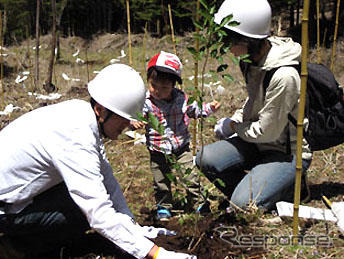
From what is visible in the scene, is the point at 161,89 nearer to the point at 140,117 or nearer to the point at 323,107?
the point at 140,117

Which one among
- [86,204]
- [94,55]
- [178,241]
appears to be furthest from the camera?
[94,55]

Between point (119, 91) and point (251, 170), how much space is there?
46.9 inches

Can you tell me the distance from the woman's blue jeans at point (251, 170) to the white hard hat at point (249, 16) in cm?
77

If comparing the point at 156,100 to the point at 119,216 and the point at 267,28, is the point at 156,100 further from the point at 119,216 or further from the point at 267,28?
the point at 119,216

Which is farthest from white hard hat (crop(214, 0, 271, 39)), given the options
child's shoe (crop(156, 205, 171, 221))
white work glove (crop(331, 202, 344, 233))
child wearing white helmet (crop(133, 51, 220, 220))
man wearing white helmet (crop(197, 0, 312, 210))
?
child's shoe (crop(156, 205, 171, 221))

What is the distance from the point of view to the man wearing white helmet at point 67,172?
67.0 inches

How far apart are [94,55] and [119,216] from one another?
1054 cm

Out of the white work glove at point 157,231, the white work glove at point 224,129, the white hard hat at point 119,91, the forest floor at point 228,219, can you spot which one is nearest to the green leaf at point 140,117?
the white hard hat at point 119,91

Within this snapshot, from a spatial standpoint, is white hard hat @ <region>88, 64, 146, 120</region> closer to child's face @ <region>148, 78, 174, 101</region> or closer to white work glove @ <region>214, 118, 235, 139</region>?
child's face @ <region>148, 78, 174, 101</region>

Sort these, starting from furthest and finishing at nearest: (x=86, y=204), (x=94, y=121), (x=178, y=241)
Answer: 1. (x=178, y=241)
2. (x=94, y=121)
3. (x=86, y=204)

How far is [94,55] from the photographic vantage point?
1176cm

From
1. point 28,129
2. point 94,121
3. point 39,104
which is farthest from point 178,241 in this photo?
point 39,104

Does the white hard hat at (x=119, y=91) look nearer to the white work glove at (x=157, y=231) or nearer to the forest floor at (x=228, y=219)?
the forest floor at (x=228, y=219)

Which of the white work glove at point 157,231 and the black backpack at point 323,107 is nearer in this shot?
the white work glove at point 157,231
